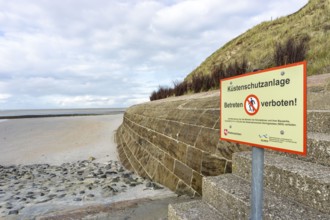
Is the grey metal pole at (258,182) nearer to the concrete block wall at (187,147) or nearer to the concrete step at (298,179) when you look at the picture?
the concrete step at (298,179)

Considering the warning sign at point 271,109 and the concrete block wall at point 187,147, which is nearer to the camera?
the warning sign at point 271,109

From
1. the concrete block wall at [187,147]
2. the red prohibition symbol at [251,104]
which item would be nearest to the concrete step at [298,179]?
the concrete block wall at [187,147]

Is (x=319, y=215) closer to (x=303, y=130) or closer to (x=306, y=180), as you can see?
(x=306, y=180)

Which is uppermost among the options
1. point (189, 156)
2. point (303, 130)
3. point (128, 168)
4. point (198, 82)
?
point (198, 82)

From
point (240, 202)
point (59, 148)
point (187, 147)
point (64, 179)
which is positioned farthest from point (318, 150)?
point (59, 148)

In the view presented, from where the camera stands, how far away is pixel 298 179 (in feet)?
6.52

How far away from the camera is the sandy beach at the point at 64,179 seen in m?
4.32

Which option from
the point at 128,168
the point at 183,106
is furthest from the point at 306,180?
the point at 128,168

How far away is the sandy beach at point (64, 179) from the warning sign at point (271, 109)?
7.38 ft

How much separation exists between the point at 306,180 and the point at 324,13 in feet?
46.1

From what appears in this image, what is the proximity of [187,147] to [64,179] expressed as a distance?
399 centimetres

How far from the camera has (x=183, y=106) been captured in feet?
16.7

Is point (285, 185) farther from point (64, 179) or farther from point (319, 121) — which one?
point (64, 179)

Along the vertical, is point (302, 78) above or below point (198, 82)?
below
